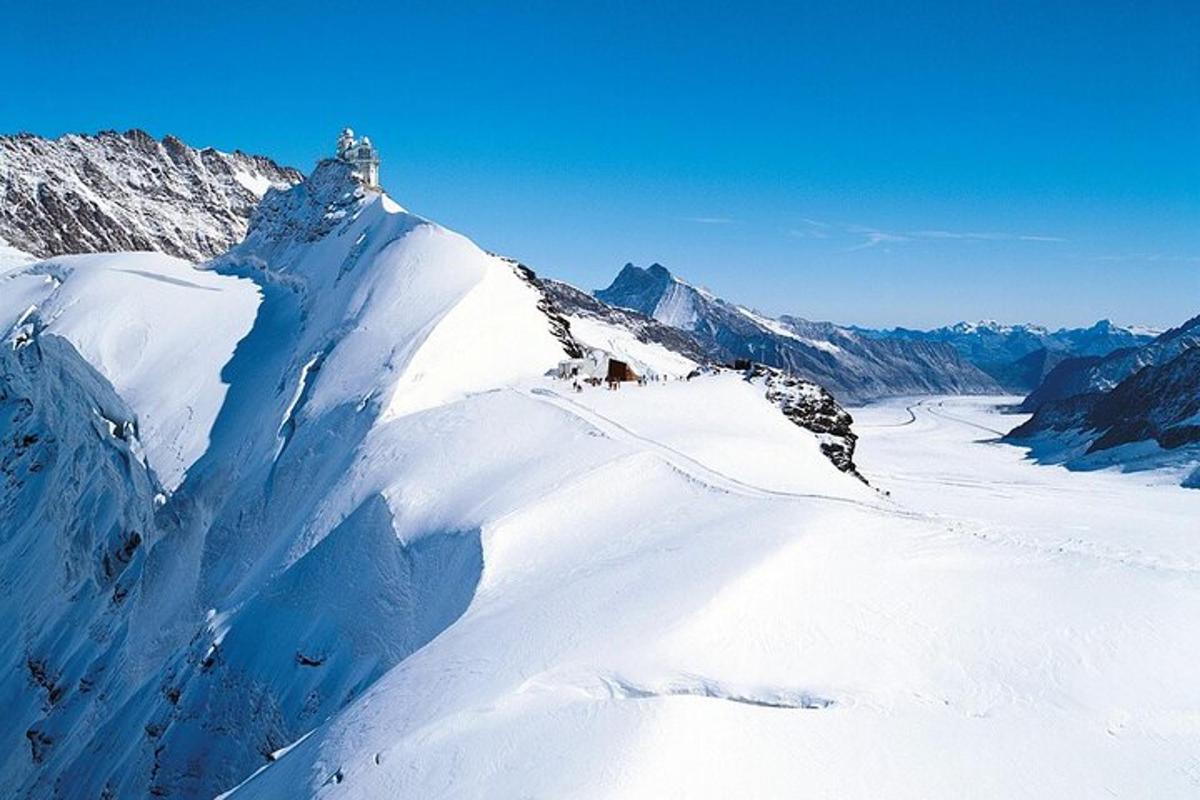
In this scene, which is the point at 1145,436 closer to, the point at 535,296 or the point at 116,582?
the point at 535,296

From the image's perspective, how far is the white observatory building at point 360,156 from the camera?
68.6 m

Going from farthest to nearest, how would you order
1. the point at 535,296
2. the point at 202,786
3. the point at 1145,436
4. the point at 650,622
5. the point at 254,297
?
the point at 1145,436 → the point at 254,297 → the point at 535,296 → the point at 202,786 → the point at 650,622

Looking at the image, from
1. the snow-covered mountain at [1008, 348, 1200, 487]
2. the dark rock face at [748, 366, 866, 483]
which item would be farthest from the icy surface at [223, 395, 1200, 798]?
the snow-covered mountain at [1008, 348, 1200, 487]

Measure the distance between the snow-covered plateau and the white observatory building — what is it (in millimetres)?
10151

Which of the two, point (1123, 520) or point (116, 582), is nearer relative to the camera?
point (116, 582)

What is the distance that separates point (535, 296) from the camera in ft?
165

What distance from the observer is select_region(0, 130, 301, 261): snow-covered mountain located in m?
129

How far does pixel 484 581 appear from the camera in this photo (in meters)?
20.2

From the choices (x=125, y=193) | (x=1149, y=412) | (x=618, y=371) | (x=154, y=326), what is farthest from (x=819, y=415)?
(x=125, y=193)

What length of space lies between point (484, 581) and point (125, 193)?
169 m

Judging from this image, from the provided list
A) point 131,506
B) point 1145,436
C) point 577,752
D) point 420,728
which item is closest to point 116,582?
point 131,506

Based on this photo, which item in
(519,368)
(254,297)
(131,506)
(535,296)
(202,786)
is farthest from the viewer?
(254,297)

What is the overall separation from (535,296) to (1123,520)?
42.3m

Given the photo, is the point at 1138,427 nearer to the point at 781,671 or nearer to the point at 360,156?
the point at 360,156
